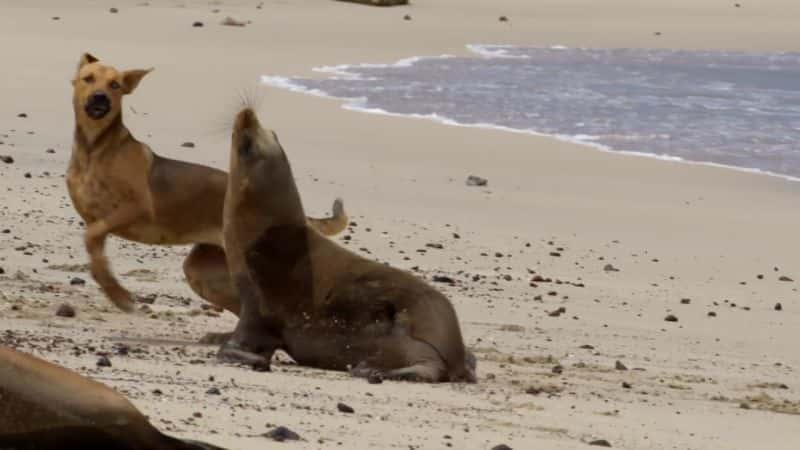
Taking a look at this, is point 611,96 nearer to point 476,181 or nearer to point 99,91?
point 476,181

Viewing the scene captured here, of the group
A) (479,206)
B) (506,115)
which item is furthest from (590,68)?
(479,206)

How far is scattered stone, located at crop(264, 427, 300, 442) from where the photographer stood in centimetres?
554

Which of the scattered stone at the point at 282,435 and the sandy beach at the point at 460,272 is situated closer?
the scattered stone at the point at 282,435

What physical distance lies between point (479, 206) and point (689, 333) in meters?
3.61

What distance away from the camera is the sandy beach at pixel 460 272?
6508mm

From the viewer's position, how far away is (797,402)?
25.6ft

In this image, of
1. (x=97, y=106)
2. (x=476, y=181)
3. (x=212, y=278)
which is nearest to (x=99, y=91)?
(x=97, y=106)

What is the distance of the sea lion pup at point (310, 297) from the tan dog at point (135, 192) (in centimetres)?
74

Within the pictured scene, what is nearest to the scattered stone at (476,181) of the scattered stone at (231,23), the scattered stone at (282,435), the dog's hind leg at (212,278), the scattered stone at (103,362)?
the dog's hind leg at (212,278)

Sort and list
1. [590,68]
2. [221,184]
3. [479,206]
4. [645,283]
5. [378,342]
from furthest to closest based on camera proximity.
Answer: [590,68] → [479,206] → [645,283] → [221,184] → [378,342]

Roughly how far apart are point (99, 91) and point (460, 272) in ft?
7.68

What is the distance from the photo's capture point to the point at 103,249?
8688 millimetres

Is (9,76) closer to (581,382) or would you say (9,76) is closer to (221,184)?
(221,184)

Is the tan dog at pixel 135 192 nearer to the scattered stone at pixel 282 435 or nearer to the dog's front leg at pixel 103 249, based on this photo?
the dog's front leg at pixel 103 249
